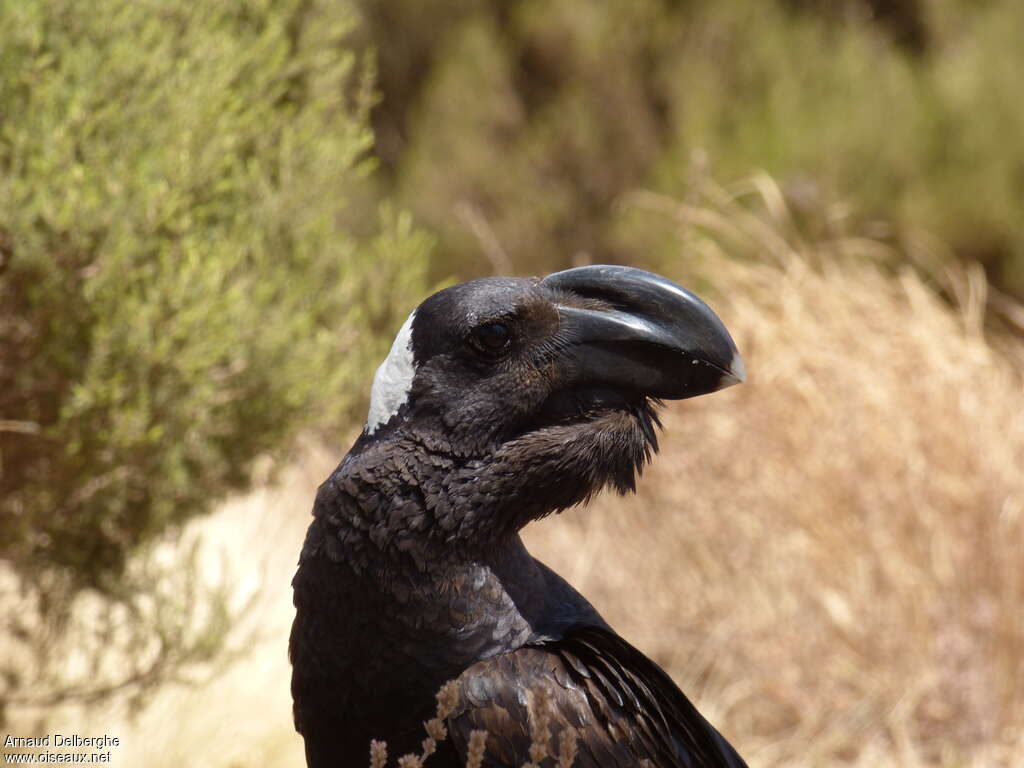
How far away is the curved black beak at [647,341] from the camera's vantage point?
214 cm

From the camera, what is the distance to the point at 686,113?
29.6 feet

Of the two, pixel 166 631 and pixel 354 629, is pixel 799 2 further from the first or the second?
pixel 354 629

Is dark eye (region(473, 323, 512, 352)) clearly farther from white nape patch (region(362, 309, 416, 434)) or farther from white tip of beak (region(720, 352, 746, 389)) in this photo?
white tip of beak (region(720, 352, 746, 389))

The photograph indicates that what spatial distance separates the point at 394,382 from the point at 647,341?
51cm

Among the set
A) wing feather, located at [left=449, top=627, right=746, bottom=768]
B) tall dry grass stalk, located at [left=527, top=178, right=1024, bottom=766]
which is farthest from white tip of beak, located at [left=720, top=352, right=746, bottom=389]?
tall dry grass stalk, located at [left=527, top=178, right=1024, bottom=766]

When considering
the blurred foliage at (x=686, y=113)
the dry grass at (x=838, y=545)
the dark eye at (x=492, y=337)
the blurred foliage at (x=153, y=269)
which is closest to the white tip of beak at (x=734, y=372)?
the dark eye at (x=492, y=337)

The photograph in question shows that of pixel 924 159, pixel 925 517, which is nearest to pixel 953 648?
pixel 925 517

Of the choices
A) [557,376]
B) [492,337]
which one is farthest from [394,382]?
[557,376]

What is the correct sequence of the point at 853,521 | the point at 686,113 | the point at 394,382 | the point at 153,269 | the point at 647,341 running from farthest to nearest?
the point at 686,113 < the point at 853,521 < the point at 153,269 < the point at 394,382 < the point at 647,341

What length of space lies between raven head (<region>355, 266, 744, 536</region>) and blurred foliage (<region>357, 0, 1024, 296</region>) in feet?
19.3

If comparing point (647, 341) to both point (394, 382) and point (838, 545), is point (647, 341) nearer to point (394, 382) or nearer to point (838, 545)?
point (394, 382)

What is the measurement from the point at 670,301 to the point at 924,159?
23.6 feet

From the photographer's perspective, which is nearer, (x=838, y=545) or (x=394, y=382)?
(x=394, y=382)

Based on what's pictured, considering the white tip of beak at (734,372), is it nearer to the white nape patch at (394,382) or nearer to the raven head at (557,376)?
the raven head at (557,376)
